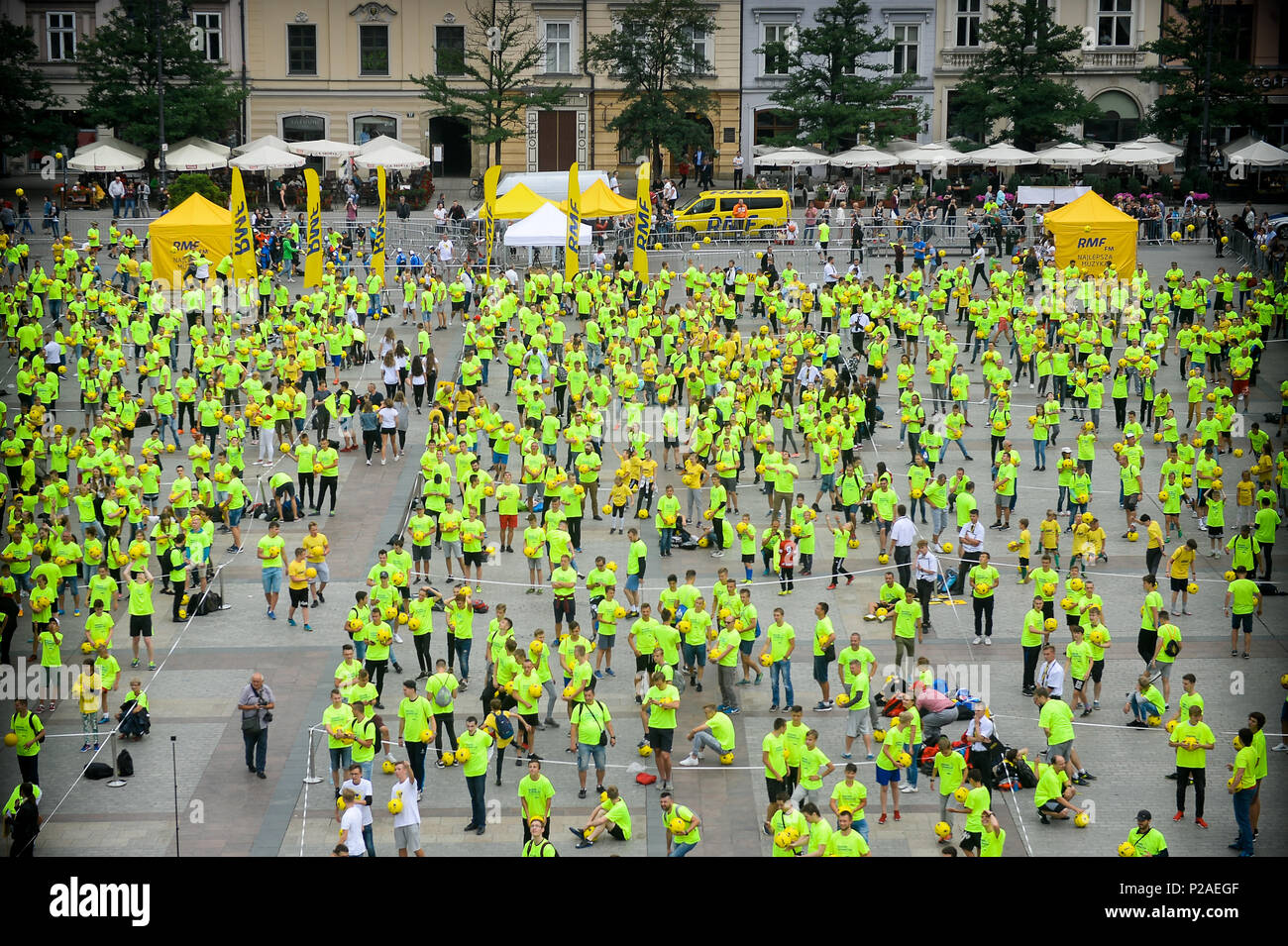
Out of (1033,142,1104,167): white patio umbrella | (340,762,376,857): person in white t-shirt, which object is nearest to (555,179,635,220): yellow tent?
(1033,142,1104,167): white patio umbrella

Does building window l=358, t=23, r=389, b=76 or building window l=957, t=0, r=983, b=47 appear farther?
building window l=957, t=0, r=983, b=47

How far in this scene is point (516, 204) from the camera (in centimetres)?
4197

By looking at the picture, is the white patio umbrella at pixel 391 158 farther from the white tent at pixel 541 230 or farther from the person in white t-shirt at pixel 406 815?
the person in white t-shirt at pixel 406 815

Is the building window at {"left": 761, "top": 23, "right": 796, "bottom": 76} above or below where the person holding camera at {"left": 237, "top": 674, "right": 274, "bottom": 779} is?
above

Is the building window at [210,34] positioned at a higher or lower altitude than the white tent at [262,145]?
higher

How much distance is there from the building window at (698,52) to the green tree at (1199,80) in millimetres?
16094

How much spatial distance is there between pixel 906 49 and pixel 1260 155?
54.8 ft

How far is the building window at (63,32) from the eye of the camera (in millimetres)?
54406

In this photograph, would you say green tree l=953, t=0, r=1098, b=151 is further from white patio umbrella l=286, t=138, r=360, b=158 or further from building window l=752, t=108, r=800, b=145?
white patio umbrella l=286, t=138, r=360, b=158

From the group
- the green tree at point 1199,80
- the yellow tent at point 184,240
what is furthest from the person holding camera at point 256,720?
the green tree at point 1199,80

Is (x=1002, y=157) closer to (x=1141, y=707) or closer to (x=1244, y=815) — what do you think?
(x=1141, y=707)

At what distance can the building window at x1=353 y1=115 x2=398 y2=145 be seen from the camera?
61031 millimetres

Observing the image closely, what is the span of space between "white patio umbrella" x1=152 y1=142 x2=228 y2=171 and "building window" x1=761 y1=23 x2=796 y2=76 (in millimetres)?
20193
